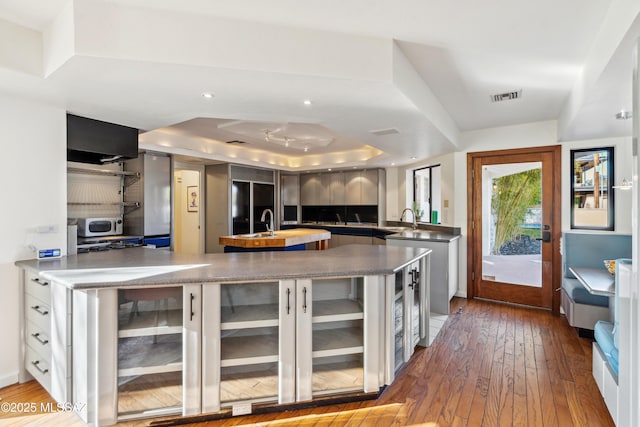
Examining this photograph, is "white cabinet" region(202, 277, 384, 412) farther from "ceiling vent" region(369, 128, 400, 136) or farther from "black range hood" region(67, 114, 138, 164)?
"black range hood" region(67, 114, 138, 164)

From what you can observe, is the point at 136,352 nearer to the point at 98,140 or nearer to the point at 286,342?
the point at 286,342

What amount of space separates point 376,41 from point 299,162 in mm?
5361

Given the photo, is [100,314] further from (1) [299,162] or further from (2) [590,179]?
(1) [299,162]

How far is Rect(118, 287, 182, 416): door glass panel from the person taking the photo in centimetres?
196

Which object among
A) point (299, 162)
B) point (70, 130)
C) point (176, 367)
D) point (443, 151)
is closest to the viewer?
point (176, 367)

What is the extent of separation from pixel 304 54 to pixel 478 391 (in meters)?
2.57

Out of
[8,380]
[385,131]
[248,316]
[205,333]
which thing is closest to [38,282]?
[8,380]

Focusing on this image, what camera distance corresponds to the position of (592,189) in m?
3.89

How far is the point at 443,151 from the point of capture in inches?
189

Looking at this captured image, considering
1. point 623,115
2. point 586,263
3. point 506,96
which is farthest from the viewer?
point 586,263

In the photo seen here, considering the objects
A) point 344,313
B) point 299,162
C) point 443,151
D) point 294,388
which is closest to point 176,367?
point 294,388

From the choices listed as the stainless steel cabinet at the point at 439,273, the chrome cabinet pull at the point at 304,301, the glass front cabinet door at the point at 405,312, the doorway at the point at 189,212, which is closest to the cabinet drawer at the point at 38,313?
the chrome cabinet pull at the point at 304,301

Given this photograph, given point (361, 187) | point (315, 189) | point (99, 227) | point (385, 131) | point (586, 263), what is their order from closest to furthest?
point (385, 131)
point (586, 263)
point (99, 227)
point (361, 187)
point (315, 189)

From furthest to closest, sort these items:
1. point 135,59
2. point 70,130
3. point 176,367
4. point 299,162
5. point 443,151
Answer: point 299,162, point 443,151, point 70,130, point 176,367, point 135,59
